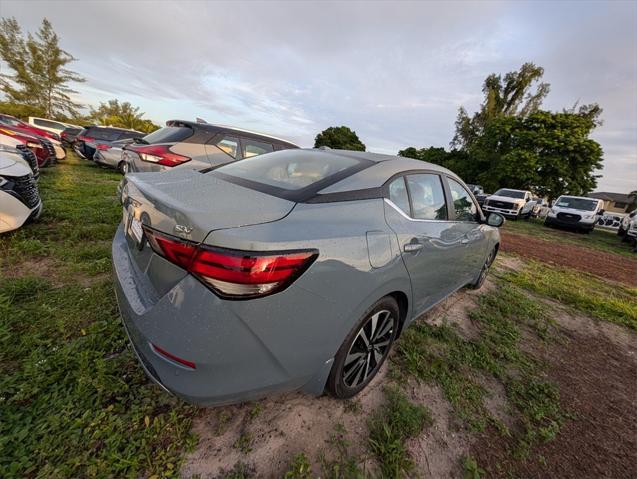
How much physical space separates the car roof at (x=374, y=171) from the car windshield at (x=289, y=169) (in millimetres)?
124

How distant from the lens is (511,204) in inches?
578

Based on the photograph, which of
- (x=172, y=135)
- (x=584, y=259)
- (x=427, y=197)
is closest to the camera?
(x=427, y=197)

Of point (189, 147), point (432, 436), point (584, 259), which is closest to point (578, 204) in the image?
point (584, 259)

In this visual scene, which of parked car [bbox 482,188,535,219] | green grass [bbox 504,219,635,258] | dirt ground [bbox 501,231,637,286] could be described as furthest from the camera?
parked car [bbox 482,188,535,219]

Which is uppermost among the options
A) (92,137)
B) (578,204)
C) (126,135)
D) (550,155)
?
(550,155)

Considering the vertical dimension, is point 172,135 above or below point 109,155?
above

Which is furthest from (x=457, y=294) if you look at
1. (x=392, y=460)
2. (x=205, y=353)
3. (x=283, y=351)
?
(x=205, y=353)

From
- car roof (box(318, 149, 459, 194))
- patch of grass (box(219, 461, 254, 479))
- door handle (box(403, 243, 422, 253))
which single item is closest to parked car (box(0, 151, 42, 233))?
car roof (box(318, 149, 459, 194))

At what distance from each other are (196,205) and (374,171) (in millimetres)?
1203

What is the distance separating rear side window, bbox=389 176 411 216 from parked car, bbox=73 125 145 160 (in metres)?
13.0

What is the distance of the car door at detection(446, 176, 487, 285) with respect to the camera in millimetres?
2709

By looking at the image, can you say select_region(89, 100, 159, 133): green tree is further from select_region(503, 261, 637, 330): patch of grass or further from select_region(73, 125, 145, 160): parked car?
select_region(503, 261, 637, 330): patch of grass

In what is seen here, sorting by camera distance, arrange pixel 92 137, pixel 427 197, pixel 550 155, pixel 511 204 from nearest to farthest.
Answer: pixel 427 197 < pixel 92 137 < pixel 511 204 < pixel 550 155

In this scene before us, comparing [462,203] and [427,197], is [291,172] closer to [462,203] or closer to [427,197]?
[427,197]
